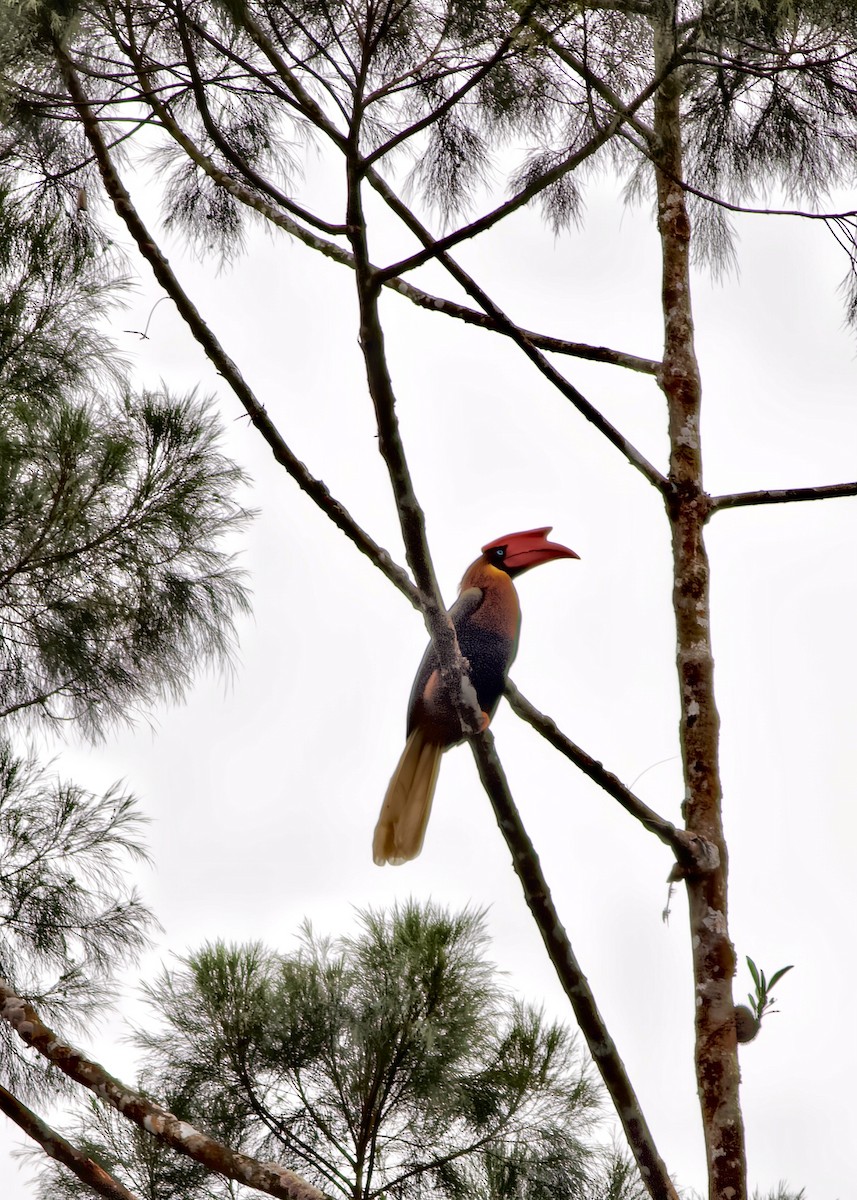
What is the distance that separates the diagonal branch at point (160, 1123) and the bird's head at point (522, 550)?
135cm

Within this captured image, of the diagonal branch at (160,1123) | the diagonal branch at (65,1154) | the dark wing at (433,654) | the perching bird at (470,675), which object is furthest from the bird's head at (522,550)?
the diagonal branch at (65,1154)

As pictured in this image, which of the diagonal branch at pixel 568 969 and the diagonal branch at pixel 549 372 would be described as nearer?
the diagonal branch at pixel 568 969

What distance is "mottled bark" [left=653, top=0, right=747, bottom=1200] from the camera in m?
2.03

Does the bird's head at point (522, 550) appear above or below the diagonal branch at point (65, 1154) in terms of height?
above

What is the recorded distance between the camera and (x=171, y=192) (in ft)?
12.3

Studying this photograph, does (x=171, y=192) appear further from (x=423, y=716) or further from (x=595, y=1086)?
(x=595, y=1086)

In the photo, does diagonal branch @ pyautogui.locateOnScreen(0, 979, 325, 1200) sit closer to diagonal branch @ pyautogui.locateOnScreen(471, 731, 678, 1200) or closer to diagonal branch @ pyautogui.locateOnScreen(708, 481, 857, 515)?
diagonal branch @ pyautogui.locateOnScreen(471, 731, 678, 1200)

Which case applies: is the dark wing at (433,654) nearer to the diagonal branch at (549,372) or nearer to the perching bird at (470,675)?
the perching bird at (470,675)

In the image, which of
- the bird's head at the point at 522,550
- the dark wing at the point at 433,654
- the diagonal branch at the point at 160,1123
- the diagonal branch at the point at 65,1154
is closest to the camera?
the diagonal branch at the point at 160,1123

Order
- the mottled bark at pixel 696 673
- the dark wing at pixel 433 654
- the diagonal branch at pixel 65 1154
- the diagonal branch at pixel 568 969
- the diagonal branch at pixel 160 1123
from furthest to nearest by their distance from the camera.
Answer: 1. the dark wing at pixel 433 654
2. the diagonal branch at pixel 65 1154
3. the diagonal branch at pixel 160 1123
4. the mottled bark at pixel 696 673
5. the diagonal branch at pixel 568 969

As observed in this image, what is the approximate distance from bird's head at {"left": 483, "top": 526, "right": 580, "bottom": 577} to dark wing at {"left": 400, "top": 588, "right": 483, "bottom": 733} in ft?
0.39

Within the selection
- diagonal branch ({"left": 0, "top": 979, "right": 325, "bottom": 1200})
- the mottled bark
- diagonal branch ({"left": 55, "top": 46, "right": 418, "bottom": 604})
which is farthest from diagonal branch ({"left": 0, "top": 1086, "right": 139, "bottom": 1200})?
diagonal branch ({"left": 55, "top": 46, "right": 418, "bottom": 604})

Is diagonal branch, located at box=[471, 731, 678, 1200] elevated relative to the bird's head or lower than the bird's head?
lower

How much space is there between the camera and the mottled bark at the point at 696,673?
6.67ft
